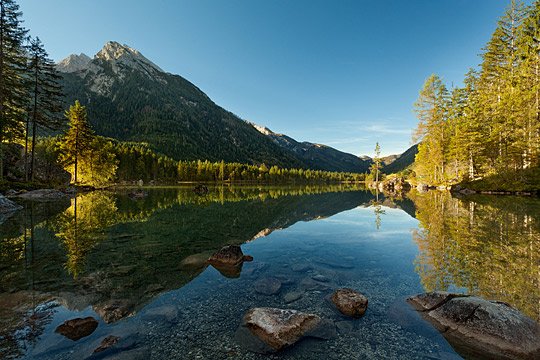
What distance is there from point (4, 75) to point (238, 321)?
50.8 metres

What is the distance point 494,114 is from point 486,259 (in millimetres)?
55203

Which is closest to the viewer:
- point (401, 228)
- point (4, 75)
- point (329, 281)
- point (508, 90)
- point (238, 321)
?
point (238, 321)

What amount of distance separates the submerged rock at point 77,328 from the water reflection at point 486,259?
457 inches

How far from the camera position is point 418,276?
36.1 feet

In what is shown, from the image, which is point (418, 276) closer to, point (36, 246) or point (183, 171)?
point (36, 246)

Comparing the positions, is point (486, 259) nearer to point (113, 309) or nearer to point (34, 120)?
point (113, 309)

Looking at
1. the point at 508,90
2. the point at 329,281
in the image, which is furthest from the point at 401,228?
the point at 508,90

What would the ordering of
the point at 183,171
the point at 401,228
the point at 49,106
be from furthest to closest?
the point at 183,171 → the point at 49,106 → the point at 401,228

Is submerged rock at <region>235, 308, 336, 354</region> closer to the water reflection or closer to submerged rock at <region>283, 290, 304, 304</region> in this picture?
submerged rock at <region>283, 290, 304, 304</region>

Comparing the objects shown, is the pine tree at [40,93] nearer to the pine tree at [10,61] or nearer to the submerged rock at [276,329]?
the pine tree at [10,61]

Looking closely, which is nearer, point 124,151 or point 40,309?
point 40,309

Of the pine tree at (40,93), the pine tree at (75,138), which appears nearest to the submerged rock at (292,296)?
the pine tree at (40,93)

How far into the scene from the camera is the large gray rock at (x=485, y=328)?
5.89 m

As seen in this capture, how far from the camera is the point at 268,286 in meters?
10.1
